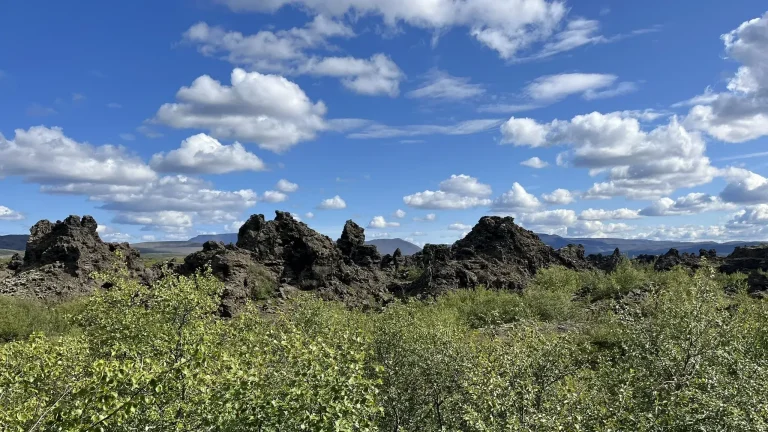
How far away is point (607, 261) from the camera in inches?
3433

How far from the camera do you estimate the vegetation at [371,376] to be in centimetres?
1120

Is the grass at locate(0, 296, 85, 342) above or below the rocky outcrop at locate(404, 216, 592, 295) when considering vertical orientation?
below

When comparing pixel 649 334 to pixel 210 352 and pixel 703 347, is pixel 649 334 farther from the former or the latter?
pixel 210 352

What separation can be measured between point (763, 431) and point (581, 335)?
28.6 meters

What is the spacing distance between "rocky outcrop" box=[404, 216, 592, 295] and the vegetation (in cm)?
3627

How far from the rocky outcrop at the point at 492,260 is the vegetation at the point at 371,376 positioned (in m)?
36.3

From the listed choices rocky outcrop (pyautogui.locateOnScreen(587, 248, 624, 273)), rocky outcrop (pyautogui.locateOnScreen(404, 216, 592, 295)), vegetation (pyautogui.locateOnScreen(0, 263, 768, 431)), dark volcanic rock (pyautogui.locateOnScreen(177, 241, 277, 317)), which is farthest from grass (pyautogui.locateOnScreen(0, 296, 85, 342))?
rocky outcrop (pyautogui.locateOnScreen(587, 248, 624, 273))

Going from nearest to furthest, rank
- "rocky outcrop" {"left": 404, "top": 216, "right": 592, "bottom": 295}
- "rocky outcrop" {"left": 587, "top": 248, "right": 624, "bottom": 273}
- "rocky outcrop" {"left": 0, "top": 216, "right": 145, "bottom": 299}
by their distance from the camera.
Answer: "rocky outcrop" {"left": 0, "top": 216, "right": 145, "bottom": 299}
"rocky outcrop" {"left": 404, "top": 216, "right": 592, "bottom": 295}
"rocky outcrop" {"left": 587, "top": 248, "right": 624, "bottom": 273}

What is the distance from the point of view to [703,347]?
18734 millimetres

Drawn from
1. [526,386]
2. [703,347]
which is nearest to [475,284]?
[703,347]

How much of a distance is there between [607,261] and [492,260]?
93.9ft

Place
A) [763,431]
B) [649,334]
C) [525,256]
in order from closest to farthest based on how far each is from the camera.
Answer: [763,431], [649,334], [525,256]

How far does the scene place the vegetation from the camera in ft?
36.8

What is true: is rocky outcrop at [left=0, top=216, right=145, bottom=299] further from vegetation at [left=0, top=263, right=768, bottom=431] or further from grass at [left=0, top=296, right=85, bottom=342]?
vegetation at [left=0, top=263, right=768, bottom=431]
